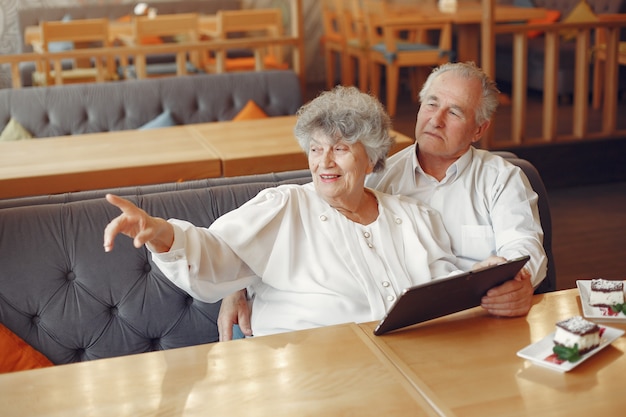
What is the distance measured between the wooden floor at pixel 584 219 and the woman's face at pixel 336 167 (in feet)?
6.78

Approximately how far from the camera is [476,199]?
7.97 feet

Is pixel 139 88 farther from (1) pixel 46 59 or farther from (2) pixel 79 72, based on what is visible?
(2) pixel 79 72

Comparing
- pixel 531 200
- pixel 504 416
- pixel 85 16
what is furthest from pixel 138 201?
pixel 85 16

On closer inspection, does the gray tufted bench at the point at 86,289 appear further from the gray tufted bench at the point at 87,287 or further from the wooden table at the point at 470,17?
the wooden table at the point at 470,17

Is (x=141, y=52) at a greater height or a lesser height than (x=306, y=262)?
greater

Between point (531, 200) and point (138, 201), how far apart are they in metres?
1.14

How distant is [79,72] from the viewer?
22.6 feet

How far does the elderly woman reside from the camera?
2.07m

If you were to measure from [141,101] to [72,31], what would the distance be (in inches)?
56.3

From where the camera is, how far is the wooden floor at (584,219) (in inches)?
163

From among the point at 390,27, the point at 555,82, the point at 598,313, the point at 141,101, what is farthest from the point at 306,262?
the point at 390,27

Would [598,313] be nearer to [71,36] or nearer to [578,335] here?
[578,335]

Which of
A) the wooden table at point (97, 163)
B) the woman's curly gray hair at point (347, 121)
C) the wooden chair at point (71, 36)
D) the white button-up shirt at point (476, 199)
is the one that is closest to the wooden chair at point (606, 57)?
the wooden table at point (97, 163)

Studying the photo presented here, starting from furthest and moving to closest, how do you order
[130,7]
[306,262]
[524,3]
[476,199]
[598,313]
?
[130,7], [524,3], [476,199], [306,262], [598,313]
